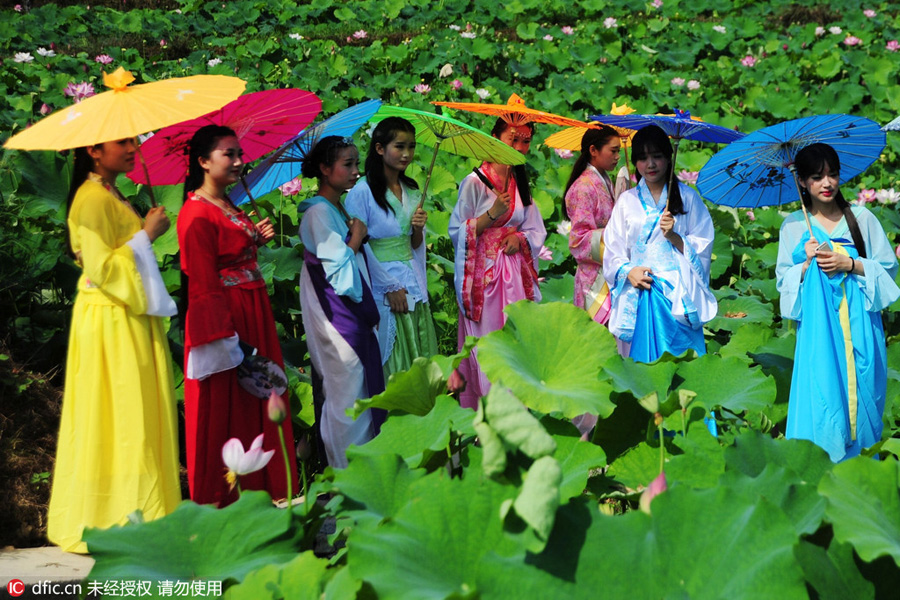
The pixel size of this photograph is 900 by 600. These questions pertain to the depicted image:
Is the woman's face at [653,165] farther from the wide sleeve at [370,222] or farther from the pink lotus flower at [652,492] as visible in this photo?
the pink lotus flower at [652,492]

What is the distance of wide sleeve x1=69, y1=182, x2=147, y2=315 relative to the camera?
3.05 meters

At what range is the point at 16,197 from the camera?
4.87 metres

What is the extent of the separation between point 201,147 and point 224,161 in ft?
0.33

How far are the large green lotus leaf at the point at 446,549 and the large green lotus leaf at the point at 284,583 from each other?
0.31 feet

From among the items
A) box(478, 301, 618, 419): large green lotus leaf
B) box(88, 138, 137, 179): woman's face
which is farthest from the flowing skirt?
box(478, 301, 618, 419): large green lotus leaf

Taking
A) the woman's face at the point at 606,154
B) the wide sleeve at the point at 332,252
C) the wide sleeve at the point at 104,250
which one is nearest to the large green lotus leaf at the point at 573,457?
the wide sleeve at the point at 104,250

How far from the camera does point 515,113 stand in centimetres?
430

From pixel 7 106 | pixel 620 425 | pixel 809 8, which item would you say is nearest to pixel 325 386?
pixel 620 425

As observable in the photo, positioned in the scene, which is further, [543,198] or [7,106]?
[7,106]

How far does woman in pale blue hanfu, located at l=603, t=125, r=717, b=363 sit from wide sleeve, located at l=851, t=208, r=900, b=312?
603mm

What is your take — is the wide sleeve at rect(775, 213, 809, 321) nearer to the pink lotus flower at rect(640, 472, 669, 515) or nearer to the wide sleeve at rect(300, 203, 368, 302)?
the wide sleeve at rect(300, 203, 368, 302)

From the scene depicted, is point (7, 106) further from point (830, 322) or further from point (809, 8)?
point (809, 8)

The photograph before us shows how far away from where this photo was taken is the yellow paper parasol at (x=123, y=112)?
277cm

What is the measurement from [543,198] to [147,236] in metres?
3.73
